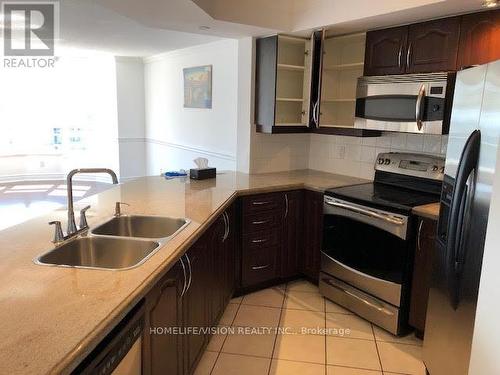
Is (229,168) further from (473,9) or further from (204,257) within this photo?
(473,9)

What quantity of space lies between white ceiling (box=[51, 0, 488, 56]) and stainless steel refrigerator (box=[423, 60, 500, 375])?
0.88 meters

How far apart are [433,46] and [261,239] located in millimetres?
1873

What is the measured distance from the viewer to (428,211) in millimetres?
2357

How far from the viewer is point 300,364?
231 centimetres

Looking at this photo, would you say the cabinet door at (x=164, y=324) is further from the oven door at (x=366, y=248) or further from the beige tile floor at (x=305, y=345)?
the oven door at (x=366, y=248)

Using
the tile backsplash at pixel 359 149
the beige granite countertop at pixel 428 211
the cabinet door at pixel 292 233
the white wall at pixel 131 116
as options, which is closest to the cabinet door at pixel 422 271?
the beige granite countertop at pixel 428 211

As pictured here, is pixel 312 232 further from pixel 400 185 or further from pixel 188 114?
pixel 188 114

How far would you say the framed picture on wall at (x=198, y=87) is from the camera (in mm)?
4574

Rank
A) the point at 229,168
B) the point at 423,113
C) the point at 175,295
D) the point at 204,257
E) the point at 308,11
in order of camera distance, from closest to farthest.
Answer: the point at 175,295
the point at 204,257
the point at 423,113
the point at 308,11
the point at 229,168

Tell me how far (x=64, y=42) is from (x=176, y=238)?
4436 millimetres

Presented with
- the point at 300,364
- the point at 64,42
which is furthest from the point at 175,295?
the point at 64,42

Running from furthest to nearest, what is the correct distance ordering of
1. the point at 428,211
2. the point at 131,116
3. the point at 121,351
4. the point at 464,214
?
the point at 131,116 < the point at 428,211 < the point at 464,214 < the point at 121,351

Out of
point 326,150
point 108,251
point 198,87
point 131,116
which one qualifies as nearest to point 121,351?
point 108,251

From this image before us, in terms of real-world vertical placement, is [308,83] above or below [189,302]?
above
